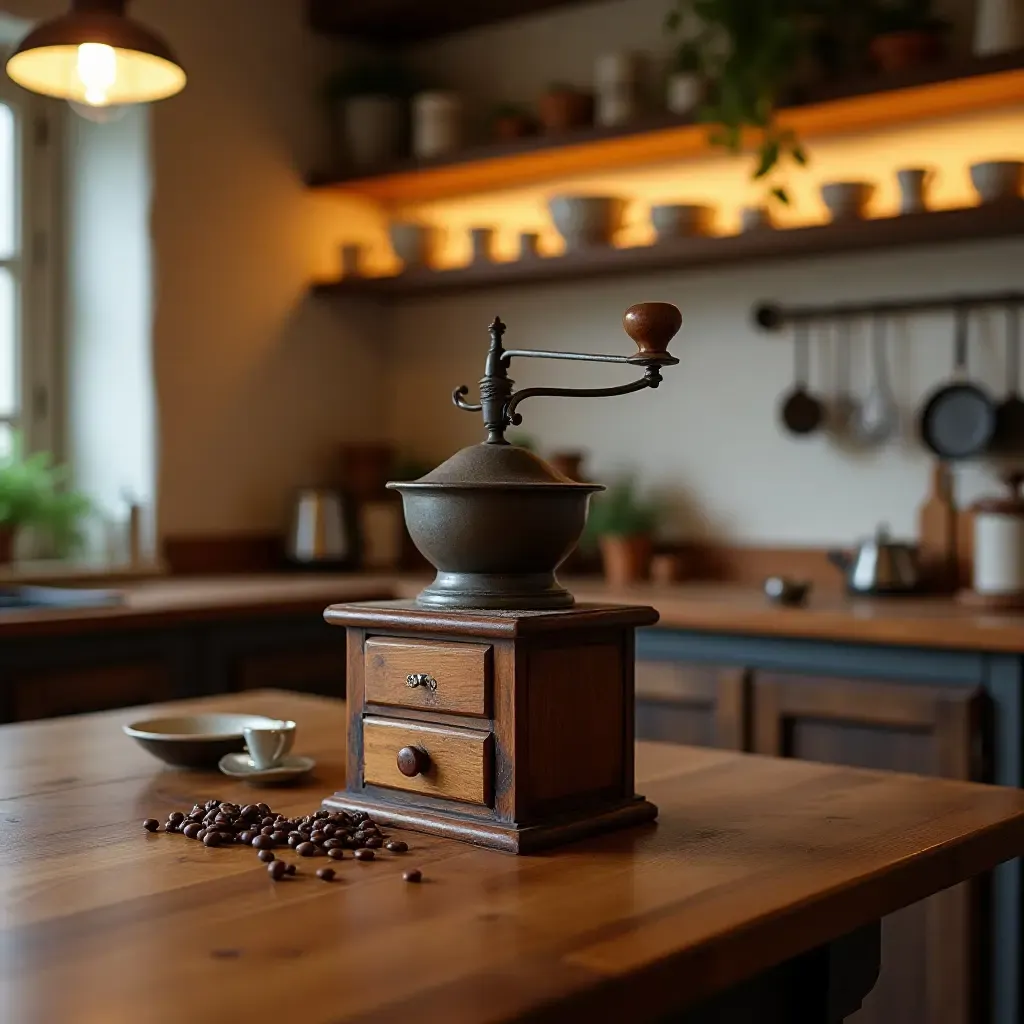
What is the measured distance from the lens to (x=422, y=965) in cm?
94

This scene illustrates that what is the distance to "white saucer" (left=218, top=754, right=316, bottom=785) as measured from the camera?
5.00ft

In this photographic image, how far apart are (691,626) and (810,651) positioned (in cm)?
26

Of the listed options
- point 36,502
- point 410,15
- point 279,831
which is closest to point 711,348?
point 410,15

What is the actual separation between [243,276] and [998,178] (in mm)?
2093

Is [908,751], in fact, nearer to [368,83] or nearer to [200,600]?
[200,600]

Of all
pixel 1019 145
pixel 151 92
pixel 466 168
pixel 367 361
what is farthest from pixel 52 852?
pixel 367 361

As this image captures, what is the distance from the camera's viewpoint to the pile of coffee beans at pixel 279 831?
124cm

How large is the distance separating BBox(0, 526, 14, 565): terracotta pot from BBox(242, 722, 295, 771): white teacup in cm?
230

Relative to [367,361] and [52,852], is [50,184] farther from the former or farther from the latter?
[52,852]

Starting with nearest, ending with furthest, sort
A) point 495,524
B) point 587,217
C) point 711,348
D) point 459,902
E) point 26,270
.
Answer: point 459,902
point 495,524
point 587,217
point 711,348
point 26,270

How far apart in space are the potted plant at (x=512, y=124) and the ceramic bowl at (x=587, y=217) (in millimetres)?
344

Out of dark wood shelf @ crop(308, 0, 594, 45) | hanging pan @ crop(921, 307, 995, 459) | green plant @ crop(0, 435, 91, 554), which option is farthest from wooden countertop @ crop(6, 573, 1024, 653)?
dark wood shelf @ crop(308, 0, 594, 45)

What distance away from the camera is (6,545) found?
365 cm

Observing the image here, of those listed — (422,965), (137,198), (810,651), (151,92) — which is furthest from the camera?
(137,198)
